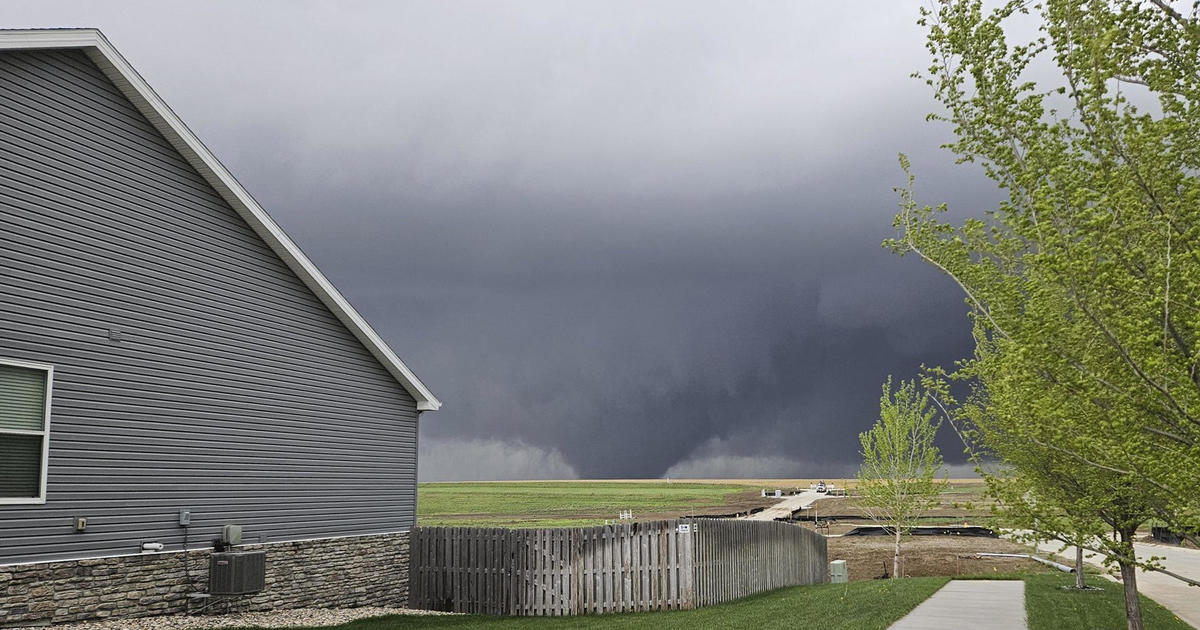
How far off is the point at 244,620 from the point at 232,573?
80 centimetres

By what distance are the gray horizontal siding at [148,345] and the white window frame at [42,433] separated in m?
0.10

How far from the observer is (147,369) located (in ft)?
44.5

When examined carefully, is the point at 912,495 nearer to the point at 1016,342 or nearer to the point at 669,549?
the point at 669,549

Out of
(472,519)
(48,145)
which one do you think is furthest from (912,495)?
(472,519)

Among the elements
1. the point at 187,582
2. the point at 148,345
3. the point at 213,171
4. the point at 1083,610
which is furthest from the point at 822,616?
the point at 213,171

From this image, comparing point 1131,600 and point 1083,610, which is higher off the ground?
point 1131,600

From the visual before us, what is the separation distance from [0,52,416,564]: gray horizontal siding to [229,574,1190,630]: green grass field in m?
3.06

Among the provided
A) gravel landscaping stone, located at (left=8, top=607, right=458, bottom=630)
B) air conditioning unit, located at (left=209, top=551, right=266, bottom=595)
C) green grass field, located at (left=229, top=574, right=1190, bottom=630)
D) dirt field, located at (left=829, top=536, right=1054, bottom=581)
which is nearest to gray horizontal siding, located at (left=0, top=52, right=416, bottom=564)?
air conditioning unit, located at (left=209, top=551, right=266, bottom=595)

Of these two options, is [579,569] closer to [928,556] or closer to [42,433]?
[42,433]

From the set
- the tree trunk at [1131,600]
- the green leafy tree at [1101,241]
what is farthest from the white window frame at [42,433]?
the tree trunk at [1131,600]

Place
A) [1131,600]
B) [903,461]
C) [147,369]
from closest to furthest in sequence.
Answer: [1131,600] → [147,369] → [903,461]

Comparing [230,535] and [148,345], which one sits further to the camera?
[230,535]

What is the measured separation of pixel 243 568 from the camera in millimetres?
13852

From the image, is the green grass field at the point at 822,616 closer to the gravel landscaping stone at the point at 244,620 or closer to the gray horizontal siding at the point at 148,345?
the gravel landscaping stone at the point at 244,620
